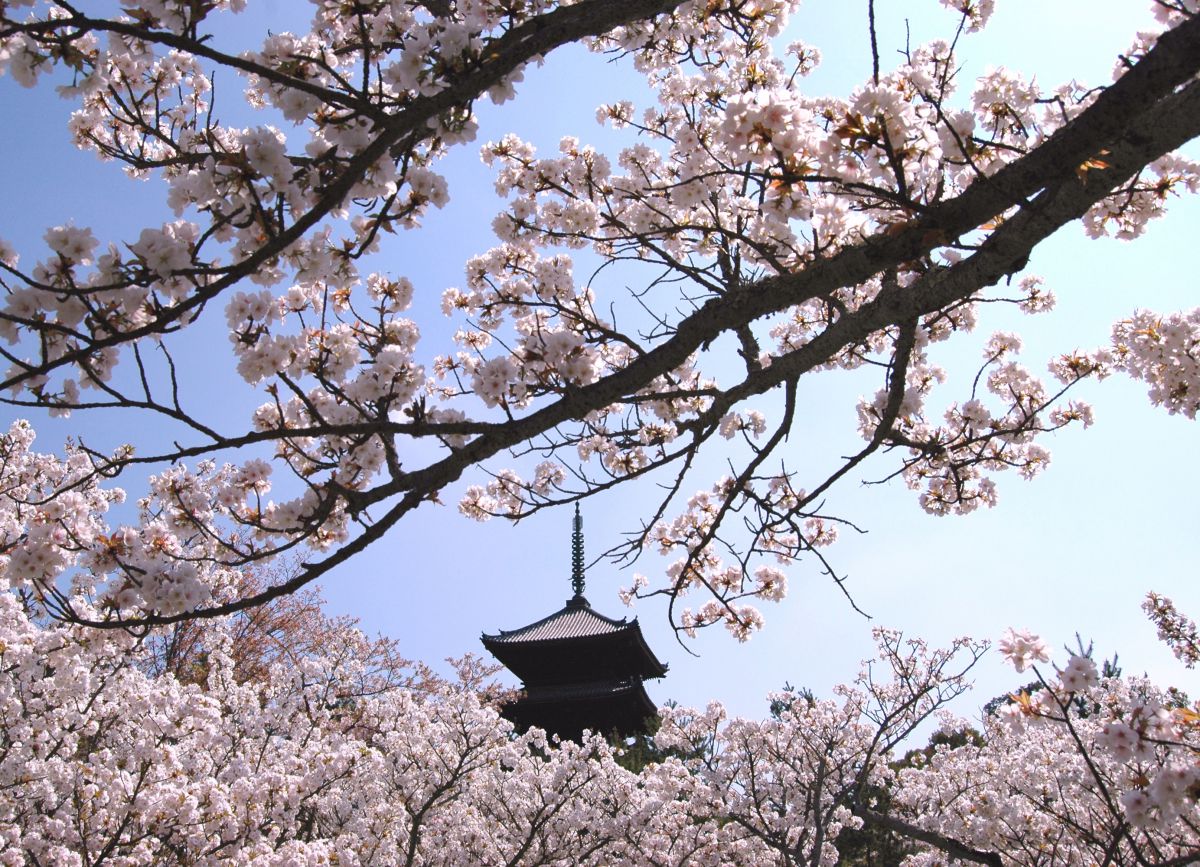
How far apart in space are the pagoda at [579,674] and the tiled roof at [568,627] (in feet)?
0.10

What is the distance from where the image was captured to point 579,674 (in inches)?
925

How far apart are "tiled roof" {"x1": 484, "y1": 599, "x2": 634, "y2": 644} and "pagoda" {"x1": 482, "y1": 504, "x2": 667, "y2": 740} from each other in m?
0.03

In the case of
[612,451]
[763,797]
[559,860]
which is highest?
[612,451]

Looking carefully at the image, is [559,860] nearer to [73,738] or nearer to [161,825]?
[161,825]

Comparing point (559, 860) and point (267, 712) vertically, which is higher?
point (267, 712)

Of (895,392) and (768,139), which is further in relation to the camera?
(895,392)

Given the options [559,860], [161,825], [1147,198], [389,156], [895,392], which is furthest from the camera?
[559,860]

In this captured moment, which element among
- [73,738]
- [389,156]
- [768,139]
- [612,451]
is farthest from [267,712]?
[768,139]

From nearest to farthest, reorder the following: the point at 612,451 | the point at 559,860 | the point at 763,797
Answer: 1. the point at 612,451
2. the point at 559,860
3. the point at 763,797

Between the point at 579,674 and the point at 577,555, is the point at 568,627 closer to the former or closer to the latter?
the point at 579,674

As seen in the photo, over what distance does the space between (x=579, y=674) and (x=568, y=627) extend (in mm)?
1494

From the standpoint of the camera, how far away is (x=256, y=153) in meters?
2.13

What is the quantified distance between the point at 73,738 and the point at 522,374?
6488 mm

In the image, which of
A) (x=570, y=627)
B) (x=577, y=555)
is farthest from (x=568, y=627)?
(x=577, y=555)
